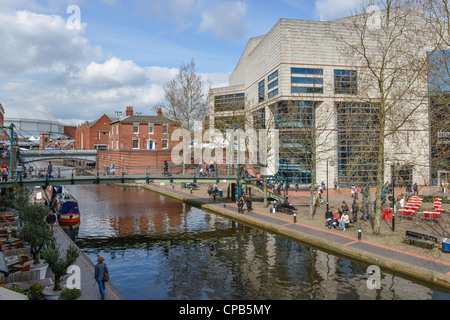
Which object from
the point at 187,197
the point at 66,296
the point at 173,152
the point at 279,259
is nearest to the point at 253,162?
the point at 187,197

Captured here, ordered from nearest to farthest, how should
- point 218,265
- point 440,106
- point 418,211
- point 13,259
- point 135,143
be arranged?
point 13,259 < point 440,106 < point 218,265 < point 418,211 < point 135,143

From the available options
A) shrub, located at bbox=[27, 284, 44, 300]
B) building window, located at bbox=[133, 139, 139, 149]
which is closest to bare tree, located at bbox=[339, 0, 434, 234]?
shrub, located at bbox=[27, 284, 44, 300]

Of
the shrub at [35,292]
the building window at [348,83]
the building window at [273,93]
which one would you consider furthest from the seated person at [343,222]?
the building window at [273,93]

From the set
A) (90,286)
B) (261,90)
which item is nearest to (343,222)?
(90,286)

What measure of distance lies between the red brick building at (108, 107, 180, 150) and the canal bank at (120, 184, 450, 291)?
43.7 m

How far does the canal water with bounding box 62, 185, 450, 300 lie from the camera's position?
542 inches

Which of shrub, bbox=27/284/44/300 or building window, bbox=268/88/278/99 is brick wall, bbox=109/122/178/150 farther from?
shrub, bbox=27/284/44/300

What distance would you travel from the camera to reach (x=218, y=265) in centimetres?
1756

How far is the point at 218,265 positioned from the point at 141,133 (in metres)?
56.6

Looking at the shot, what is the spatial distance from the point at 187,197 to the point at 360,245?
24713 mm

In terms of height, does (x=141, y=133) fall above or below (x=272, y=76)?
below

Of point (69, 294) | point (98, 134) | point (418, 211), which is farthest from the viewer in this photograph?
point (98, 134)

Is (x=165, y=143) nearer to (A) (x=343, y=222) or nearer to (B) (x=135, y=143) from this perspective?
(B) (x=135, y=143)

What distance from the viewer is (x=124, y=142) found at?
69250mm
